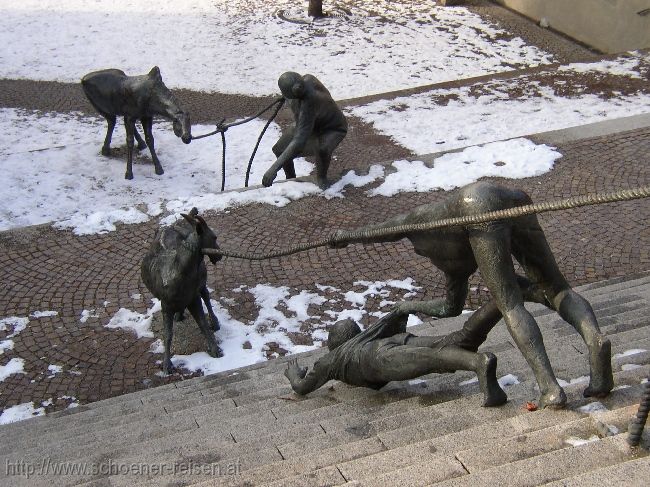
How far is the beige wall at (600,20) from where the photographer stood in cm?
1395

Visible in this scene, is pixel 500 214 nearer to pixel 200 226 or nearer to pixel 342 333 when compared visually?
pixel 342 333

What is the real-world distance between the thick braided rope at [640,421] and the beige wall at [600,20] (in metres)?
12.6

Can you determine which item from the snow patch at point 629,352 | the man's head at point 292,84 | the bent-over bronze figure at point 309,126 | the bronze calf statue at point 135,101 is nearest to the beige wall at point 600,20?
the bent-over bronze figure at point 309,126

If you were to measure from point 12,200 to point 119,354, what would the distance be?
4029mm

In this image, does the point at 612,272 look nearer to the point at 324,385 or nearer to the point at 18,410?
the point at 324,385

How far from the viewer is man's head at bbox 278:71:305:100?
8195 mm

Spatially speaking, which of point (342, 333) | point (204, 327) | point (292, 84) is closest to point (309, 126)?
point (292, 84)

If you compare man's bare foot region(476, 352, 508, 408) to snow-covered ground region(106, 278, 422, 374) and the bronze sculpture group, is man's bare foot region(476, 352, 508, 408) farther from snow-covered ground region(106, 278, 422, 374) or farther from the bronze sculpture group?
snow-covered ground region(106, 278, 422, 374)

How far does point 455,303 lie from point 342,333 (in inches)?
33.4

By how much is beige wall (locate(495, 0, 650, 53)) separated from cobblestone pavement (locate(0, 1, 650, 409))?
17.6 ft

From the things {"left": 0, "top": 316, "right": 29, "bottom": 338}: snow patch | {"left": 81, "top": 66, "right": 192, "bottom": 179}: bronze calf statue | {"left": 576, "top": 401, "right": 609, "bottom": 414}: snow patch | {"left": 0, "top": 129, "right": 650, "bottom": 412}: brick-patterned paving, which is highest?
{"left": 576, "top": 401, "right": 609, "bottom": 414}: snow patch

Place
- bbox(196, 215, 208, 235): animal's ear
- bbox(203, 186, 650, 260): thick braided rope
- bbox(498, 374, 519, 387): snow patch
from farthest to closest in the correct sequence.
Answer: bbox(196, 215, 208, 235): animal's ear < bbox(498, 374, 519, 387): snow patch < bbox(203, 186, 650, 260): thick braided rope

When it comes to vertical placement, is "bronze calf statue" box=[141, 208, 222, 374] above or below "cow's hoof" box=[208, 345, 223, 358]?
above

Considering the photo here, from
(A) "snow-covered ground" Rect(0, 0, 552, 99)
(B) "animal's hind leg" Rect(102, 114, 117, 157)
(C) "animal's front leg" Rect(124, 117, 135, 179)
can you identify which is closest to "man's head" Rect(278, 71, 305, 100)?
(C) "animal's front leg" Rect(124, 117, 135, 179)
